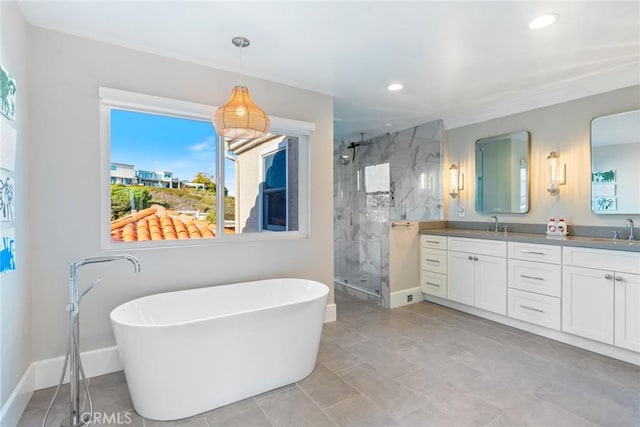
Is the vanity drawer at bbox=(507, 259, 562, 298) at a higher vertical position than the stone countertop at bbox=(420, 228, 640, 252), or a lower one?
lower

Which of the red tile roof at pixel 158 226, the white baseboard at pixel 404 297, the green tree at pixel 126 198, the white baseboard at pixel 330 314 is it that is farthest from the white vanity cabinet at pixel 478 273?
the green tree at pixel 126 198

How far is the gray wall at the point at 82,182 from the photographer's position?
226cm

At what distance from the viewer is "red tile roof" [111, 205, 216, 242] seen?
2.63 m

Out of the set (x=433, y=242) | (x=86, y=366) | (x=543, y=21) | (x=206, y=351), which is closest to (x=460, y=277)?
(x=433, y=242)

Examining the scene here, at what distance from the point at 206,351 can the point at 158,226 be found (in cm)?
132

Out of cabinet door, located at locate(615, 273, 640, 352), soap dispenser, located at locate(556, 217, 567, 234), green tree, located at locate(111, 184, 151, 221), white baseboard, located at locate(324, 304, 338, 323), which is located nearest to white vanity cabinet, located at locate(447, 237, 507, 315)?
soap dispenser, located at locate(556, 217, 567, 234)

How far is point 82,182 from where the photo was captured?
2.39 meters

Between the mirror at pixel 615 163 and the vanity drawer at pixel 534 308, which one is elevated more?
the mirror at pixel 615 163

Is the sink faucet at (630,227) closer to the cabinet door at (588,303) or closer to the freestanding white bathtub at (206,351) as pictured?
the cabinet door at (588,303)

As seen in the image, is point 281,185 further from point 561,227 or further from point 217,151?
point 561,227

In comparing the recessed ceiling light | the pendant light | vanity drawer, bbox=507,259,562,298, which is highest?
the recessed ceiling light

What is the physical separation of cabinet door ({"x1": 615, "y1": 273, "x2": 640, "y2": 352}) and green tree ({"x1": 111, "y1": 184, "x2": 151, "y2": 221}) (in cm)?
390

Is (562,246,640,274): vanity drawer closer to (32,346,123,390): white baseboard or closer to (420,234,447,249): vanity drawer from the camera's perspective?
(420,234,447,249): vanity drawer

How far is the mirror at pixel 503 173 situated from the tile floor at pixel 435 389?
5.06ft
